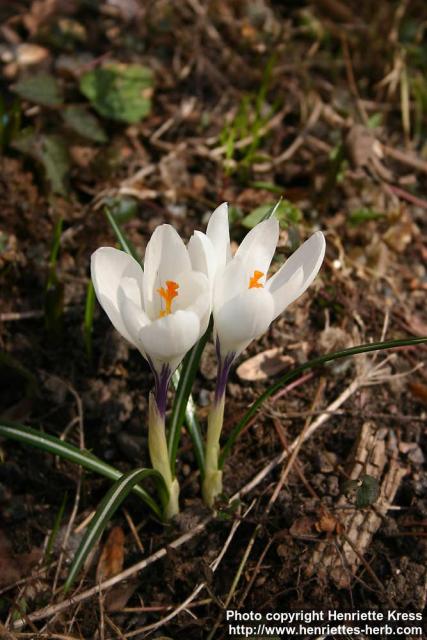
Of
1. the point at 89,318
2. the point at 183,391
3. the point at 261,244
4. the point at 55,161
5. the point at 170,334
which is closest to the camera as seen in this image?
the point at 170,334

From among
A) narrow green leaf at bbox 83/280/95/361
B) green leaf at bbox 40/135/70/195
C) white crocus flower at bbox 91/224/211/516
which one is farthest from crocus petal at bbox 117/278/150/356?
green leaf at bbox 40/135/70/195

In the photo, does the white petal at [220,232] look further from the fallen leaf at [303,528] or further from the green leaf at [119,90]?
the green leaf at [119,90]

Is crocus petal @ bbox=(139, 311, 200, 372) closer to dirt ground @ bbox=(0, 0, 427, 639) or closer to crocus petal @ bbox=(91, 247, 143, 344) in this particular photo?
crocus petal @ bbox=(91, 247, 143, 344)

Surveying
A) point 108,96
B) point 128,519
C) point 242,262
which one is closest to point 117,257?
point 242,262

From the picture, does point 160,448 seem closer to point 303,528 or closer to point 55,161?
point 303,528

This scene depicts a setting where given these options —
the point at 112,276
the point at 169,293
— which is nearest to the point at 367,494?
the point at 169,293

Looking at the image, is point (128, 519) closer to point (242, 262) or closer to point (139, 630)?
point (139, 630)
